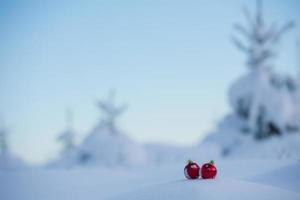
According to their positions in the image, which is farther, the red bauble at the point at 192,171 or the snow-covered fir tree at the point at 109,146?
the snow-covered fir tree at the point at 109,146

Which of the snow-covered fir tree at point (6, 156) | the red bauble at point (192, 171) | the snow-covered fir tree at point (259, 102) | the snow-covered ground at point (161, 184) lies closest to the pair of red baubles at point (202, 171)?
the red bauble at point (192, 171)

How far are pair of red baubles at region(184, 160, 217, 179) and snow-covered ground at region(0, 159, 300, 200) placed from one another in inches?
4.8

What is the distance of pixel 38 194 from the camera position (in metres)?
8.60

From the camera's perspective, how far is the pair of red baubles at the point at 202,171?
6.12 meters

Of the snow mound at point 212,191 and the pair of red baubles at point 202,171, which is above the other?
the pair of red baubles at point 202,171

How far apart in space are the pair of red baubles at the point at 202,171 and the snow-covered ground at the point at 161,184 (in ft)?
0.40

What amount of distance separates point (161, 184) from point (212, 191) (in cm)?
99

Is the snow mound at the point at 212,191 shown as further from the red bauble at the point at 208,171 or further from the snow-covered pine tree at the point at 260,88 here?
the snow-covered pine tree at the point at 260,88

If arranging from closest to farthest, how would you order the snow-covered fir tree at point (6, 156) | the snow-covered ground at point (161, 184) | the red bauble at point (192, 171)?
the snow-covered ground at point (161, 184)
the red bauble at point (192, 171)
the snow-covered fir tree at point (6, 156)

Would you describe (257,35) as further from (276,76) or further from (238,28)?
(276,76)

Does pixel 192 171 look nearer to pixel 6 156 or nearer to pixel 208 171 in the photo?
pixel 208 171

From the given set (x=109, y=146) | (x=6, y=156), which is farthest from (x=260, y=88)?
(x=6, y=156)

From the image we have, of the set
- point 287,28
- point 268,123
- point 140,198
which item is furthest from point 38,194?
point 287,28

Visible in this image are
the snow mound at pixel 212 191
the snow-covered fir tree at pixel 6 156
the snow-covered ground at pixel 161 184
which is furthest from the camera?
the snow-covered fir tree at pixel 6 156
